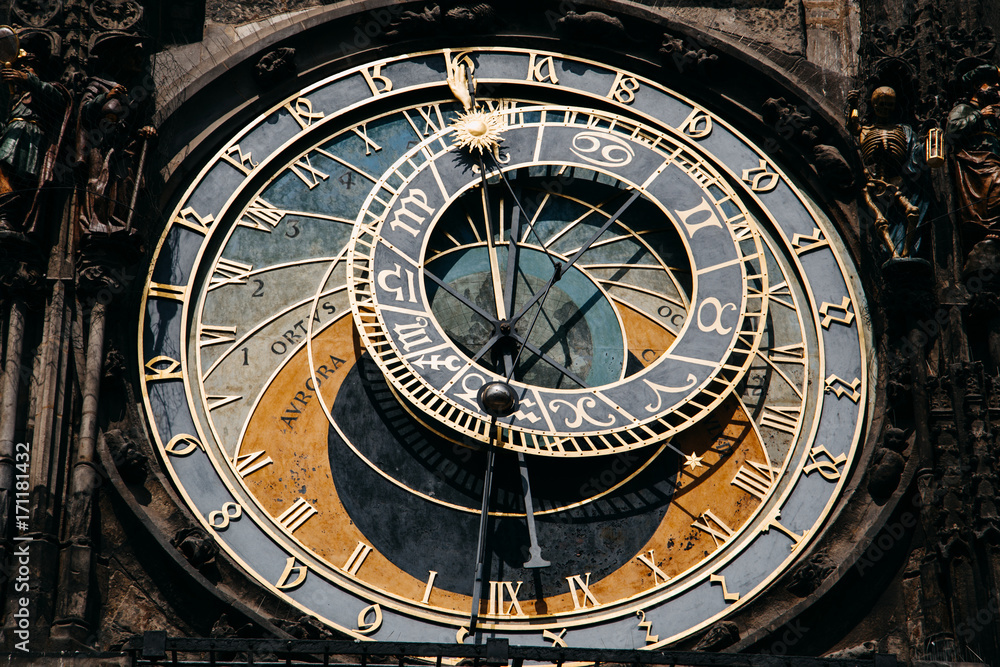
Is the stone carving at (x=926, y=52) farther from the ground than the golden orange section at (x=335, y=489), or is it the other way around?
the stone carving at (x=926, y=52)

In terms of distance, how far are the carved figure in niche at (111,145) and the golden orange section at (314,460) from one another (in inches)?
54.2

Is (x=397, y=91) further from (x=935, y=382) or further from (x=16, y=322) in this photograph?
(x=935, y=382)

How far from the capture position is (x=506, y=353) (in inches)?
443

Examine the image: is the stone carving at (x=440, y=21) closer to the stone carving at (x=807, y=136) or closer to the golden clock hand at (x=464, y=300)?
the golden clock hand at (x=464, y=300)

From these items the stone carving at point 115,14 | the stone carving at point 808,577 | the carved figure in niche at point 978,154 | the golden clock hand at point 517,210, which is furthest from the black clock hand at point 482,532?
the stone carving at point 115,14

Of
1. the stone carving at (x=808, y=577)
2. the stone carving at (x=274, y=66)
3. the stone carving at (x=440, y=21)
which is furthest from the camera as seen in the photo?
the stone carving at (x=440, y=21)

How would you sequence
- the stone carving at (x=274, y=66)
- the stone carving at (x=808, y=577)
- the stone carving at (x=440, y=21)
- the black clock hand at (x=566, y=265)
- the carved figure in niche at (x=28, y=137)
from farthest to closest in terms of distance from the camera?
the stone carving at (x=440, y=21) < the stone carving at (x=274, y=66) < the black clock hand at (x=566, y=265) < the carved figure in niche at (x=28, y=137) < the stone carving at (x=808, y=577)

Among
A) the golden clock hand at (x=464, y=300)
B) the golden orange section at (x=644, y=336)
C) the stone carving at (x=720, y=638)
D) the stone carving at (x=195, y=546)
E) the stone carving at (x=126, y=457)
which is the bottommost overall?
the stone carving at (x=720, y=638)

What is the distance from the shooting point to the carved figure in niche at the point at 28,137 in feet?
35.2

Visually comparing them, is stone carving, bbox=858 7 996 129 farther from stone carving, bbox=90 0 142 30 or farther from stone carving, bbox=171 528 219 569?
stone carving, bbox=171 528 219 569

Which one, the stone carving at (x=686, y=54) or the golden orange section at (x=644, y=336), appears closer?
the golden orange section at (x=644, y=336)

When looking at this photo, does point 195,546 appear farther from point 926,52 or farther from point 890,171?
point 926,52

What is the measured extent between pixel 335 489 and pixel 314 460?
240 mm

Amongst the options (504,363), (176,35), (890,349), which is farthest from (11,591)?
(890,349)
